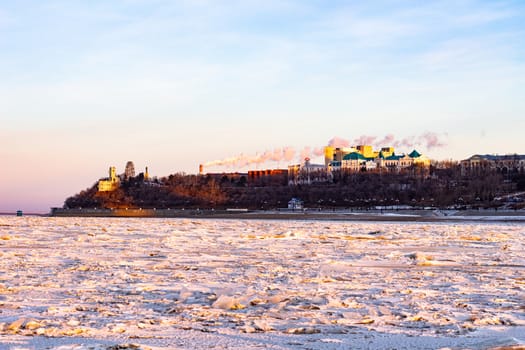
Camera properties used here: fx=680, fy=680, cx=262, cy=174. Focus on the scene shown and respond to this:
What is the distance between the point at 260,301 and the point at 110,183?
5223 inches

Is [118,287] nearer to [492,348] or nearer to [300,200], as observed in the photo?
[492,348]

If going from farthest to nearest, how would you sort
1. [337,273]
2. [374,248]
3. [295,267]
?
1. [374,248]
2. [295,267]
3. [337,273]

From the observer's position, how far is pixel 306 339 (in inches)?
261

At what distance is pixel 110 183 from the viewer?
452 ft

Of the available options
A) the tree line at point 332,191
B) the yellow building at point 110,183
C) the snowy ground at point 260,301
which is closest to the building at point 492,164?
the tree line at point 332,191

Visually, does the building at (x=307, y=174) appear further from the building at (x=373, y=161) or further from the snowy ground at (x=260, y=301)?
the snowy ground at (x=260, y=301)

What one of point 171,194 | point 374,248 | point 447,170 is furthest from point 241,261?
point 447,170

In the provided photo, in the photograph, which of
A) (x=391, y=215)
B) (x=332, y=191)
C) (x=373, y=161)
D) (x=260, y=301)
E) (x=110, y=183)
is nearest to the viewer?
(x=260, y=301)

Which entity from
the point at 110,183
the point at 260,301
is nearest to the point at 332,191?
the point at 110,183

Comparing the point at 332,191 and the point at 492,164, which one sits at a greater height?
the point at 492,164

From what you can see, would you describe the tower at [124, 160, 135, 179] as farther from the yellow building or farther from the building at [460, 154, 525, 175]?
the building at [460, 154, 525, 175]

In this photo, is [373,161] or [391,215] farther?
[373,161]

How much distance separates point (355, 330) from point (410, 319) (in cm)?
86

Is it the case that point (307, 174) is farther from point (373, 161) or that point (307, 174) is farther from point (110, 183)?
point (110, 183)
